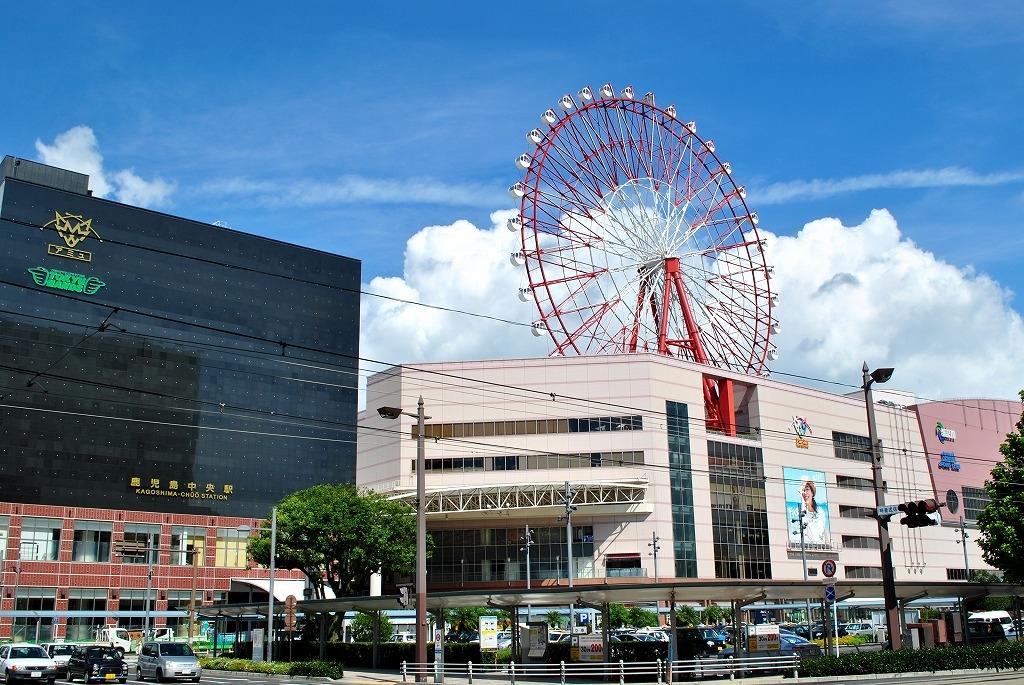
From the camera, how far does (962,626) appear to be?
51.4 meters

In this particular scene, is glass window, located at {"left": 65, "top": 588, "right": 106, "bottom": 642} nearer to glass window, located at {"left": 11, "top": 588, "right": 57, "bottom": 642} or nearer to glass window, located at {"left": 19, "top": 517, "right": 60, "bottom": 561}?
glass window, located at {"left": 11, "top": 588, "right": 57, "bottom": 642}

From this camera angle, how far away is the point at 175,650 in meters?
44.9

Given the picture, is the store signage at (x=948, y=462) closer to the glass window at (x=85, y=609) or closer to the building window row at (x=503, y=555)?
the building window row at (x=503, y=555)

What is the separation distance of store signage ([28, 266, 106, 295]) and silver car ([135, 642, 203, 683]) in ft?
276

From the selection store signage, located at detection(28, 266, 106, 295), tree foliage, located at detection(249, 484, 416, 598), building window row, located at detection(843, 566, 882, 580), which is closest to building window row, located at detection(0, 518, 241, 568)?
store signage, located at detection(28, 266, 106, 295)

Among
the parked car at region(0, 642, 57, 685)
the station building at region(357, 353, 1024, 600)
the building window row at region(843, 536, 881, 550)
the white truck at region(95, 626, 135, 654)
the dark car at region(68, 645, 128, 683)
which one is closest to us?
the parked car at region(0, 642, 57, 685)

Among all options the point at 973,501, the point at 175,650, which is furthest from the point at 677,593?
the point at 973,501

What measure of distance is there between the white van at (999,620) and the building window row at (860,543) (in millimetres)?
28383

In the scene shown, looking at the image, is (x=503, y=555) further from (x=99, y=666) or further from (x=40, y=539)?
Result: (x=40, y=539)

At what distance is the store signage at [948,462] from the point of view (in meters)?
117

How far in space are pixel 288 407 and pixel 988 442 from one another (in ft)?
315

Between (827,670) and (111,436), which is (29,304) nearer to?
(111,436)

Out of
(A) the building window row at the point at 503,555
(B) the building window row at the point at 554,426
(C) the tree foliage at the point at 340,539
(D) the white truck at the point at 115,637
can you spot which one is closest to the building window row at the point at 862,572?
(B) the building window row at the point at 554,426

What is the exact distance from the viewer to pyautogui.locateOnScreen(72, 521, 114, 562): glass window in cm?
10944
